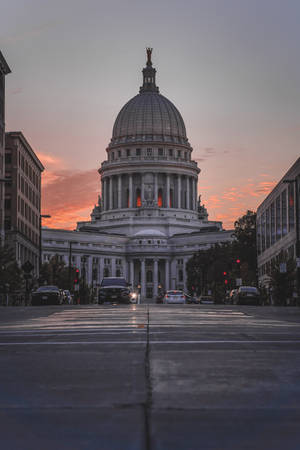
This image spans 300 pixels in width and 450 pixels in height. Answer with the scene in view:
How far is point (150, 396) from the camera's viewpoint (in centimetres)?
782

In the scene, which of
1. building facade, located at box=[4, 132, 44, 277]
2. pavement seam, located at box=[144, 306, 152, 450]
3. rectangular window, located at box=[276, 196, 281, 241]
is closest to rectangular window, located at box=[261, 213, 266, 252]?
rectangular window, located at box=[276, 196, 281, 241]

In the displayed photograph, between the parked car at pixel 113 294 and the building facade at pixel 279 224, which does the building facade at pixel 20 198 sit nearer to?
the building facade at pixel 279 224

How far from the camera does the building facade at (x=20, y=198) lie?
98.3m

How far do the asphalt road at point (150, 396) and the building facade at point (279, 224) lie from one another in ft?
177

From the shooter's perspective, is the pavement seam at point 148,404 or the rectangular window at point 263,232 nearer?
the pavement seam at point 148,404

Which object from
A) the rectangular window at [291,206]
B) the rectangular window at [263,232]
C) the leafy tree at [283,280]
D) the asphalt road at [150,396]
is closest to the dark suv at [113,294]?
the leafy tree at [283,280]

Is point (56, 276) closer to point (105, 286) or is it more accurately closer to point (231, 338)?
point (105, 286)

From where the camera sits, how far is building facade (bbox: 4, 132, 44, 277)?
98312 mm

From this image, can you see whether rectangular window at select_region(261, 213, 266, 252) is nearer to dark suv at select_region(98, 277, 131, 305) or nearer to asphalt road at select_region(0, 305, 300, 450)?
dark suv at select_region(98, 277, 131, 305)

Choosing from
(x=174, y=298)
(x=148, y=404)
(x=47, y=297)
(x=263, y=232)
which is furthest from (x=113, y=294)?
(x=148, y=404)

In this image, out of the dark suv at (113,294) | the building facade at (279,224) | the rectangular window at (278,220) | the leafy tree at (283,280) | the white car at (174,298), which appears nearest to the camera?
the dark suv at (113,294)

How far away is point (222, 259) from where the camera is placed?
128 meters

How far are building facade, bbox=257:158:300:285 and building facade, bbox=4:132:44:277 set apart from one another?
30214 mm

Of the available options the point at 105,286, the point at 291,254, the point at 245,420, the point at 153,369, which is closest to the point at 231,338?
the point at 153,369
